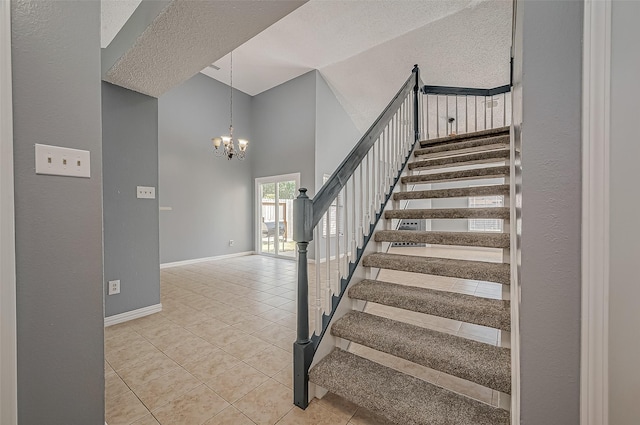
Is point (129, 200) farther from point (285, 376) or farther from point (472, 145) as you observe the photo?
point (472, 145)

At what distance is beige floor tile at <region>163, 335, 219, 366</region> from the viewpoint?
194 centimetres

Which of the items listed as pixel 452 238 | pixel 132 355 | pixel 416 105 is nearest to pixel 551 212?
pixel 452 238

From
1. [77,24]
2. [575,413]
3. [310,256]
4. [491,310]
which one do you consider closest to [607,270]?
[575,413]

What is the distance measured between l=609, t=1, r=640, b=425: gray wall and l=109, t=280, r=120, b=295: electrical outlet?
3366 millimetres

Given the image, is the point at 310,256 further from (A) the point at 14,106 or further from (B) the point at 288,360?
(A) the point at 14,106

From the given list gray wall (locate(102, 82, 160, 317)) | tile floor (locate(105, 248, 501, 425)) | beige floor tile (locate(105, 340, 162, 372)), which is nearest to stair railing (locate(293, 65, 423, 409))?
tile floor (locate(105, 248, 501, 425))

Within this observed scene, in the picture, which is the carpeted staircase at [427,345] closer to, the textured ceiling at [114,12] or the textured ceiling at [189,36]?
the textured ceiling at [189,36]

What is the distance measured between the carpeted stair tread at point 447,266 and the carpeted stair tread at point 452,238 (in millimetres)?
129

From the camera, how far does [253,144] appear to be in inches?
260

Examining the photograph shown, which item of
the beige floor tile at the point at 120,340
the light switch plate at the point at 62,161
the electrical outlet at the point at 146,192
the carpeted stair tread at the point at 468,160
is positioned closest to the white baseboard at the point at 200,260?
the electrical outlet at the point at 146,192

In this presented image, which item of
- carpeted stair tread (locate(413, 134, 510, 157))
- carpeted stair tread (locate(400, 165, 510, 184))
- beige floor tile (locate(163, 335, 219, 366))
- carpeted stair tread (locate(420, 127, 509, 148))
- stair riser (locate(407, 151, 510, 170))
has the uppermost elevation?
carpeted stair tread (locate(420, 127, 509, 148))

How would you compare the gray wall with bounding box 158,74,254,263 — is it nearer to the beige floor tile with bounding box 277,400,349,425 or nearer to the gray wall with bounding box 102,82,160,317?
the gray wall with bounding box 102,82,160,317

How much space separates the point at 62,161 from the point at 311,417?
5.48 feet

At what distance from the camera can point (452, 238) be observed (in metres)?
1.86
